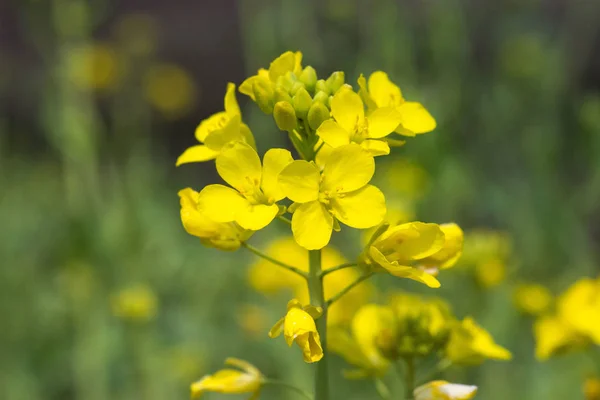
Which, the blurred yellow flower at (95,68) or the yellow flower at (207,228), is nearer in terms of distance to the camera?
the yellow flower at (207,228)

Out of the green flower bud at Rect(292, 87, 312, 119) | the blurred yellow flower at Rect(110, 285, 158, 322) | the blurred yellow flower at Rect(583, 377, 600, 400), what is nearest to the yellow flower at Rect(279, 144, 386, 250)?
the green flower bud at Rect(292, 87, 312, 119)

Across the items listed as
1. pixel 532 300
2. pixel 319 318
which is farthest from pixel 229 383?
pixel 532 300

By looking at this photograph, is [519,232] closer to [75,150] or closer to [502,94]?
[502,94]

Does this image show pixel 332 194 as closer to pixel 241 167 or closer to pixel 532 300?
pixel 241 167

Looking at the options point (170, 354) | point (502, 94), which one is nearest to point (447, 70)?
point (502, 94)

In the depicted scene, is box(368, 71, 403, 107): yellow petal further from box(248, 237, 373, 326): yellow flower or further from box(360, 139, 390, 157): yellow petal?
box(248, 237, 373, 326): yellow flower

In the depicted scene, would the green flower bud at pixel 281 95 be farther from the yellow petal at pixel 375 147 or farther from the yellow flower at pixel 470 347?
the yellow flower at pixel 470 347

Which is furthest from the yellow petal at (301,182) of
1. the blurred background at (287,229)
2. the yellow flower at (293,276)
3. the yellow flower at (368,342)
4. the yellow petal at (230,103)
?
the blurred background at (287,229)
